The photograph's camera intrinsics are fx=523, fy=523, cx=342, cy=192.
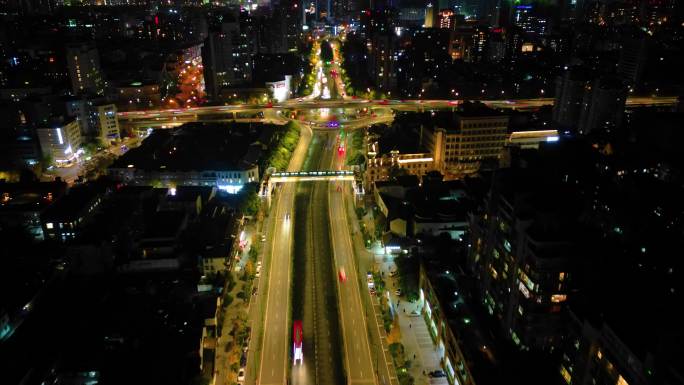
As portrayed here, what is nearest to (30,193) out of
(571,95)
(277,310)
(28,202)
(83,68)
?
(28,202)

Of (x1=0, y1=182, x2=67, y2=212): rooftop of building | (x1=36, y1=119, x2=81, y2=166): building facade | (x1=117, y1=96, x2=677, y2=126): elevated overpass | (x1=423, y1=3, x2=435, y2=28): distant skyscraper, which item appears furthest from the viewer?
(x1=423, y1=3, x2=435, y2=28): distant skyscraper

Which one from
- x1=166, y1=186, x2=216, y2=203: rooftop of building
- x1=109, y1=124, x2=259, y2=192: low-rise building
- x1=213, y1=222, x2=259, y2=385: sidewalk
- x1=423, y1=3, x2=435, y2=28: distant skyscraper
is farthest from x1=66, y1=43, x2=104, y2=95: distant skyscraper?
x1=423, y1=3, x2=435, y2=28: distant skyscraper

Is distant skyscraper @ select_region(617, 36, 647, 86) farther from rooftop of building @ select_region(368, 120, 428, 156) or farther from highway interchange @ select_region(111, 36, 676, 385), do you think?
highway interchange @ select_region(111, 36, 676, 385)

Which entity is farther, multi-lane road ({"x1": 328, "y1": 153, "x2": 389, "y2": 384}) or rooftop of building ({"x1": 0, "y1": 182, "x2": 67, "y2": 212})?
rooftop of building ({"x1": 0, "y1": 182, "x2": 67, "y2": 212})

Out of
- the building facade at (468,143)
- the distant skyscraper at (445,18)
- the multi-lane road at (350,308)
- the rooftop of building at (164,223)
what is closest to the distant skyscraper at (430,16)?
the distant skyscraper at (445,18)

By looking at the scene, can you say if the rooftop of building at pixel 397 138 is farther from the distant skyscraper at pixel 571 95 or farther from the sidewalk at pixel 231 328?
the sidewalk at pixel 231 328

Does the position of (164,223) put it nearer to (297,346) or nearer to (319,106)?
(297,346)

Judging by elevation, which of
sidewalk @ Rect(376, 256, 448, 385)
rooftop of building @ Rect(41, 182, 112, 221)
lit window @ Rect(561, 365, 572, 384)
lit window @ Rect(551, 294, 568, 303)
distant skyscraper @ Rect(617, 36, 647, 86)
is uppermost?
distant skyscraper @ Rect(617, 36, 647, 86)

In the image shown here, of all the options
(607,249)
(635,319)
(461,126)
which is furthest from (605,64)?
(635,319)
